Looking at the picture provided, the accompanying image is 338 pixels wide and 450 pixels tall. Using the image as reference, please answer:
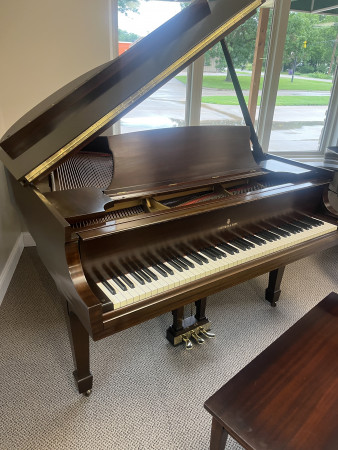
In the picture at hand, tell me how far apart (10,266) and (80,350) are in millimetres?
1408

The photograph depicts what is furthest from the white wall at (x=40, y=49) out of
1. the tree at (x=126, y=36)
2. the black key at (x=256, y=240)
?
the black key at (x=256, y=240)

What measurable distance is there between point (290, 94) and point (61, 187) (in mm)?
3143

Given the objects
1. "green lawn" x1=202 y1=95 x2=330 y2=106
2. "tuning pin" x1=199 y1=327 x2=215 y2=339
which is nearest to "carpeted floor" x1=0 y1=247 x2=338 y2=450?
"tuning pin" x1=199 y1=327 x2=215 y2=339

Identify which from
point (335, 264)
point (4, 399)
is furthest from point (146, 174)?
point (335, 264)

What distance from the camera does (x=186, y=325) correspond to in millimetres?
2037

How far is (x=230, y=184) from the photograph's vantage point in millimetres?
2010

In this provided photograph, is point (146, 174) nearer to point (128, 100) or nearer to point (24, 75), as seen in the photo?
point (128, 100)

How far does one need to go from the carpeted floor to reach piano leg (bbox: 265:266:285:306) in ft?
0.26

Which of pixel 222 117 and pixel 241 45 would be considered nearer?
pixel 241 45

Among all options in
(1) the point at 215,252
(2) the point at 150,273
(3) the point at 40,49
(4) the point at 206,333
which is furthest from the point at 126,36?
(4) the point at 206,333

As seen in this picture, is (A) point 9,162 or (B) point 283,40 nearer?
(A) point 9,162

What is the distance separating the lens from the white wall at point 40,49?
2.49m

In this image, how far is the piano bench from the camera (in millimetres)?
1001

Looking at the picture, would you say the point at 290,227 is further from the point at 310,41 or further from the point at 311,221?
the point at 310,41
